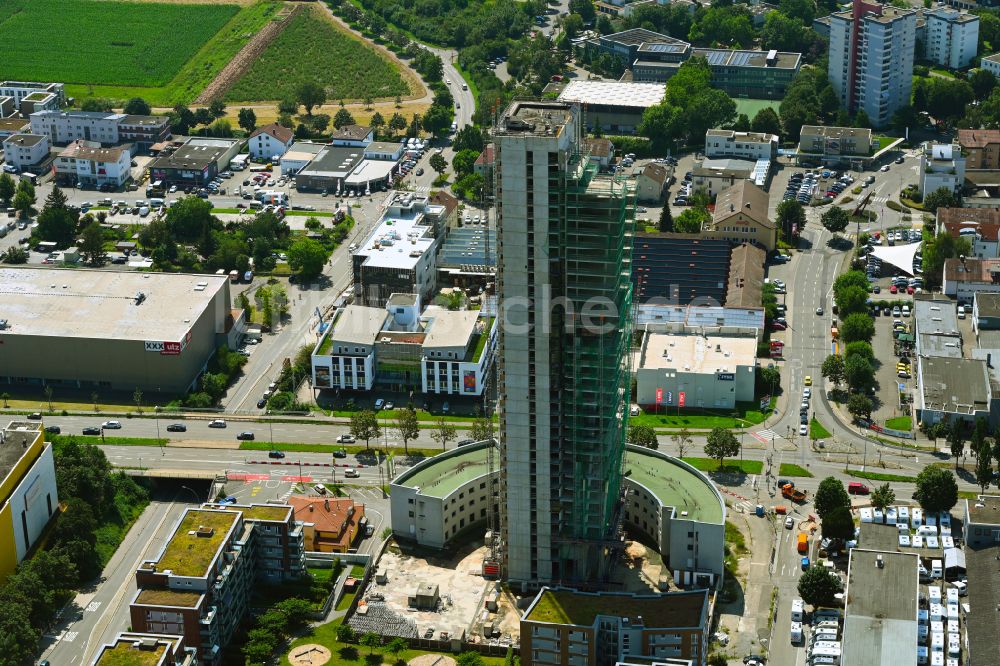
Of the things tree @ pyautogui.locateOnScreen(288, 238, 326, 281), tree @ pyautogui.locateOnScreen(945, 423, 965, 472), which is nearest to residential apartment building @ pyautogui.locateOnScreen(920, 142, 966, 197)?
tree @ pyautogui.locateOnScreen(945, 423, 965, 472)

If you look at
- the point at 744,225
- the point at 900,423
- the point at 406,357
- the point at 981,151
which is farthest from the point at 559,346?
the point at 981,151

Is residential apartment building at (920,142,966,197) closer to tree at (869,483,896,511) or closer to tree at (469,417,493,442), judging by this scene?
tree at (869,483,896,511)

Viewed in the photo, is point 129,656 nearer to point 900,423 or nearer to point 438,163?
point 900,423

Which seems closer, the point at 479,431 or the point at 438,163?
the point at 479,431

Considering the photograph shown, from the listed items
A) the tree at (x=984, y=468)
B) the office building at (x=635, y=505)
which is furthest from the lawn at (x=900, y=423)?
the office building at (x=635, y=505)

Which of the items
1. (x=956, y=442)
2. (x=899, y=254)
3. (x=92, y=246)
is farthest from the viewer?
(x=92, y=246)

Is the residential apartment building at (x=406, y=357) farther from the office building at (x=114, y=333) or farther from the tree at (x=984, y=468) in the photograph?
the tree at (x=984, y=468)
